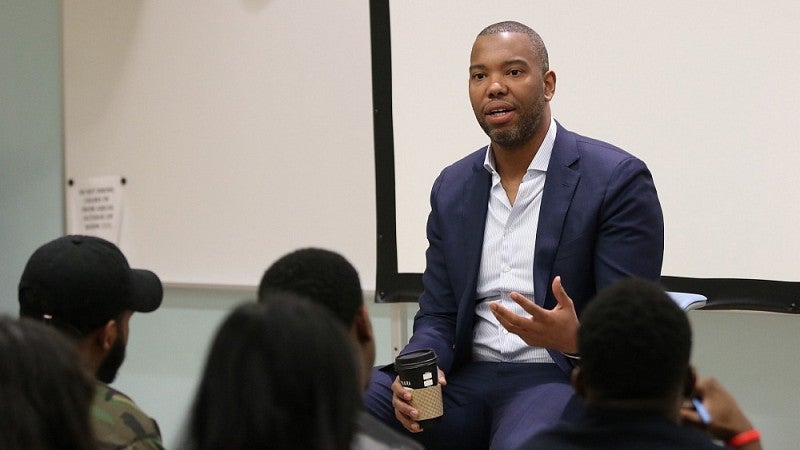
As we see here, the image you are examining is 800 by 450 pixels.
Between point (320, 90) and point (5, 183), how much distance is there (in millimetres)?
1678

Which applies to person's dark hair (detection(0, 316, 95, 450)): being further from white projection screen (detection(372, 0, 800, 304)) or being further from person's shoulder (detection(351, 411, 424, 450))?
white projection screen (detection(372, 0, 800, 304))

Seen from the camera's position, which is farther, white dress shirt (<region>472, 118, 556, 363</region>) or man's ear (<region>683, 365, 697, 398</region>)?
white dress shirt (<region>472, 118, 556, 363</region>)

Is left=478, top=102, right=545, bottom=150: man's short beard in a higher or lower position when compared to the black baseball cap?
higher

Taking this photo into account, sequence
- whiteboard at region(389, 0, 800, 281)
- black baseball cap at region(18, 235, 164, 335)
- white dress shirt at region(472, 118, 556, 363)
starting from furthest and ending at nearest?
whiteboard at region(389, 0, 800, 281) < white dress shirt at region(472, 118, 556, 363) < black baseball cap at region(18, 235, 164, 335)

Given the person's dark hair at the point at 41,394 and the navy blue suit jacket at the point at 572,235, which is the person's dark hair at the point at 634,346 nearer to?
the person's dark hair at the point at 41,394

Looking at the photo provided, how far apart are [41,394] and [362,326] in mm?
684

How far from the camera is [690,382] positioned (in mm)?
1587

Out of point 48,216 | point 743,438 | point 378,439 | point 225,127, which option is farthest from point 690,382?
point 48,216

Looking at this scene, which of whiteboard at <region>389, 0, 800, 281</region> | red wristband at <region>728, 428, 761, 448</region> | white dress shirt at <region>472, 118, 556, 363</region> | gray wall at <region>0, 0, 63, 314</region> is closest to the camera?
red wristband at <region>728, 428, 761, 448</region>

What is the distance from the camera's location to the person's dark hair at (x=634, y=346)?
1.42 m

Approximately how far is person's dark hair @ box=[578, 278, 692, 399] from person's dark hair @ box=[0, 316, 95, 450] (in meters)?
0.67

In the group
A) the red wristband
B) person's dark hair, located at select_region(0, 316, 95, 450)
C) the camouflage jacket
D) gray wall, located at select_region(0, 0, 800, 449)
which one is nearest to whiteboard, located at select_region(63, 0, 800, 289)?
gray wall, located at select_region(0, 0, 800, 449)

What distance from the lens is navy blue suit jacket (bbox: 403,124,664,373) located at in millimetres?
2598

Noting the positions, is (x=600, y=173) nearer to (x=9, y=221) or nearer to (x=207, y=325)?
(x=207, y=325)
